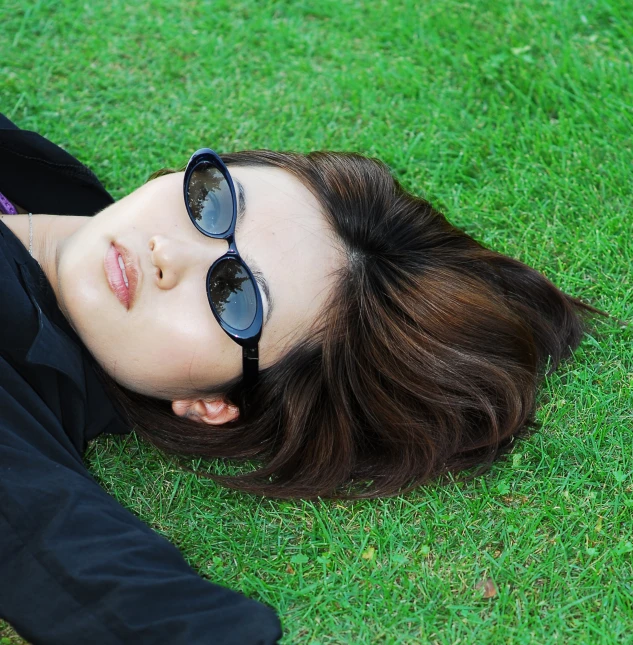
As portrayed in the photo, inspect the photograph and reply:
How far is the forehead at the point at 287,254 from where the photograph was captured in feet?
9.67

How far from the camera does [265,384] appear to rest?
10.3ft

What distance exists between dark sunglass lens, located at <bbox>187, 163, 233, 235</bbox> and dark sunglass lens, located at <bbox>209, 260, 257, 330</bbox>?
15cm

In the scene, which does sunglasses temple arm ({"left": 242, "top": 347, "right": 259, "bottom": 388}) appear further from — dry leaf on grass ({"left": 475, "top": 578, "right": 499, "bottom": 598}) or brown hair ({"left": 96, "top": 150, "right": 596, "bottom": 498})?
dry leaf on grass ({"left": 475, "top": 578, "right": 499, "bottom": 598})

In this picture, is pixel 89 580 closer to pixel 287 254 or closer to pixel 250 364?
pixel 250 364

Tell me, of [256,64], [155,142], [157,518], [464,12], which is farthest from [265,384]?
[464,12]

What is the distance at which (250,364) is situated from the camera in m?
3.02

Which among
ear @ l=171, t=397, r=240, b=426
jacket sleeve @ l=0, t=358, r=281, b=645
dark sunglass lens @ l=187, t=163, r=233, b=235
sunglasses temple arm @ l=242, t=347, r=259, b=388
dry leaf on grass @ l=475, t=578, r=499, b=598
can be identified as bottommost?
dry leaf on grass @ l=475, t=578, r=499, b=598

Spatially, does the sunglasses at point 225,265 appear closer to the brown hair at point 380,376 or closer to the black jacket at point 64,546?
the brown hair at point 380,376

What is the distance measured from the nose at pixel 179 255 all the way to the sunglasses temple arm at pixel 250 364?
13.5 inches

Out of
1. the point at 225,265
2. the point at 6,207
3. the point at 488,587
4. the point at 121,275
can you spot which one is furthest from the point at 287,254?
the point at 6,207

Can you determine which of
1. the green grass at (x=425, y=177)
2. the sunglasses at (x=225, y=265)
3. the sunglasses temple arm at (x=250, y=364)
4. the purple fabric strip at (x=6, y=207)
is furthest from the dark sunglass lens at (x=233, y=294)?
the purple fabric strip at (x=6, y=207)

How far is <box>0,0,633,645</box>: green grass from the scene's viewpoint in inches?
114

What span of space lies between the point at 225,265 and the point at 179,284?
0.18 metres

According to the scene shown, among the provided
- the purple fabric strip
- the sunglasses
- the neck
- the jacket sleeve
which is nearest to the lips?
the sunglasses
